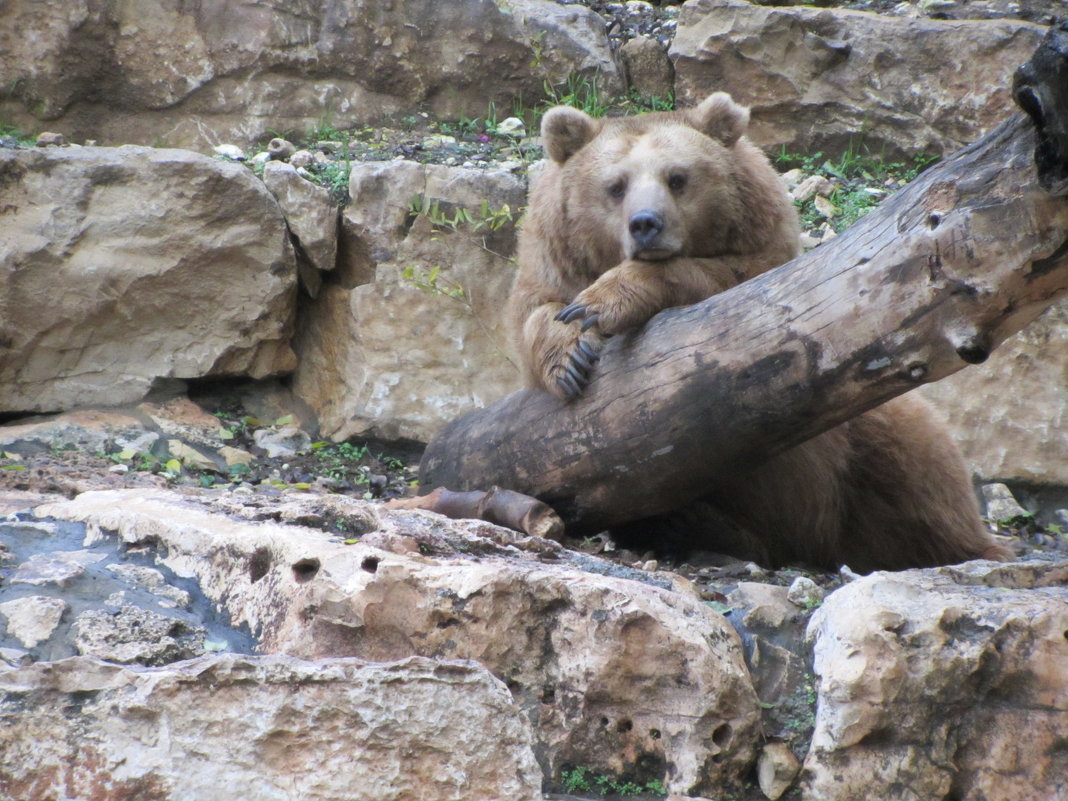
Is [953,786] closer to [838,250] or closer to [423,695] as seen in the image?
[423,695]

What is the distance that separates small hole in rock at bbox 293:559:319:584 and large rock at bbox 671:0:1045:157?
19.0ft

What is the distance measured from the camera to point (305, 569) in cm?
303

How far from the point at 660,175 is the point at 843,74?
335 centimetres

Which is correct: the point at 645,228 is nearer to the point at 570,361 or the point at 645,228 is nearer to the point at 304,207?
the point at 570,361

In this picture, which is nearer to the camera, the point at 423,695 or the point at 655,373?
the point at 423,695

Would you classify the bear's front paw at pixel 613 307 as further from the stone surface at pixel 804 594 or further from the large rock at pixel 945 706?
the large rock at pixel 945 706

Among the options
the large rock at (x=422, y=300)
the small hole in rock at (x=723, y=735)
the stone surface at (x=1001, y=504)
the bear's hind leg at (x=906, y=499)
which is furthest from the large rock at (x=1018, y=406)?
the small hole in rock at (x=723, y=735)

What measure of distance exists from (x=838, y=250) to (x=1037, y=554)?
2.44 meters

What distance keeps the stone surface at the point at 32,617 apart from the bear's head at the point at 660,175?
2.78 meters

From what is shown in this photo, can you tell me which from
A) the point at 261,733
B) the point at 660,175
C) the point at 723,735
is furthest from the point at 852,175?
the point at 261,733

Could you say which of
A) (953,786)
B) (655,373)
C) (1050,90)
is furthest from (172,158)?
(953,786)

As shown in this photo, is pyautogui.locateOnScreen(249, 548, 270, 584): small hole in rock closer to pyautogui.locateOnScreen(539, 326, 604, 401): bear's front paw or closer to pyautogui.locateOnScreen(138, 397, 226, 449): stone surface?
A: pyautogui.locateOnScreen(539, 326, 604, 401): bear's front paw

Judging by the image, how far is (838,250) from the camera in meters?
3.86

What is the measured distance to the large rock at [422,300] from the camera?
709cm
